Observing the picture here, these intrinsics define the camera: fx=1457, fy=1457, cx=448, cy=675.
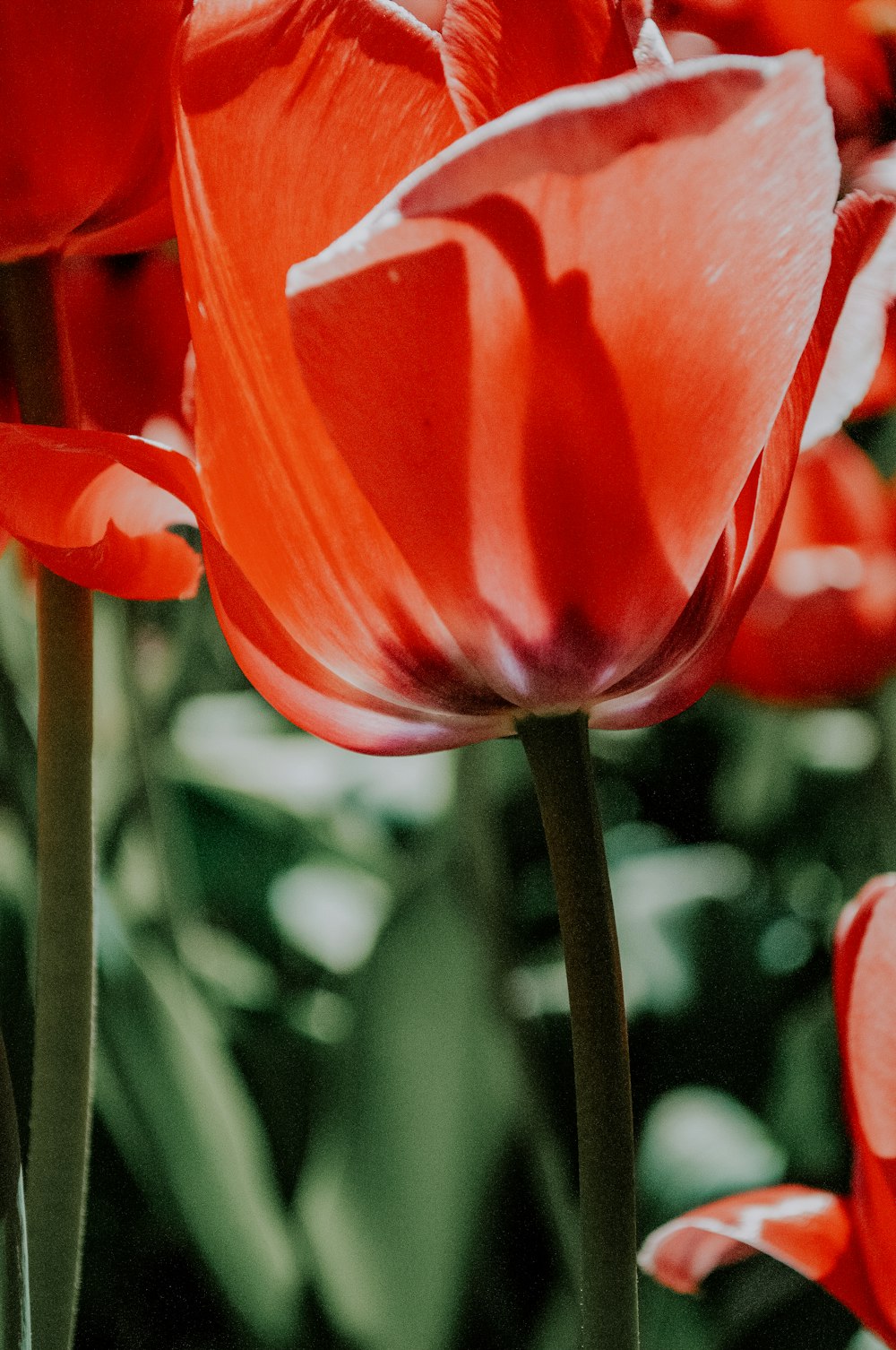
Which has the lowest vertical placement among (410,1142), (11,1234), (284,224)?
(410,1142)

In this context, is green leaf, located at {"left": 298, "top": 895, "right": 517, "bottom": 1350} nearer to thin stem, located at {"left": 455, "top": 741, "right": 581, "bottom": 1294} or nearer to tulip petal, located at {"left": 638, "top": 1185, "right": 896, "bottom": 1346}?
thin stem, located at {"left": 455, "top": 741, "right": 581, "bottom": 1294}

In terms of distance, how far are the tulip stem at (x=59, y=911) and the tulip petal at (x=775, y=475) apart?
0.07 m

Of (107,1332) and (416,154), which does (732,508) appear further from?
(107,1332)

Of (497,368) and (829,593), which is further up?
(497,368)

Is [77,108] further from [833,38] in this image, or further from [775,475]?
[833,38]

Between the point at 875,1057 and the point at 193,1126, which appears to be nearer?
the point at 875,1057

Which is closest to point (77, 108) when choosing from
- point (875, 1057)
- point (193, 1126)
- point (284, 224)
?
point (284, 224)

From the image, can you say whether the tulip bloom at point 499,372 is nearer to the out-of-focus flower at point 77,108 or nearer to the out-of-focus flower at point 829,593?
the out-of-focus flower at point 77,108

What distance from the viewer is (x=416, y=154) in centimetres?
15

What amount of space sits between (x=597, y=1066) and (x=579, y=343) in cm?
7

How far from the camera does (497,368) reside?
14cm

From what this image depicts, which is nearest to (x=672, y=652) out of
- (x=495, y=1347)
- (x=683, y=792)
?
(x=495, y=1347)

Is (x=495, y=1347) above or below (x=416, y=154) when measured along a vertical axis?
below

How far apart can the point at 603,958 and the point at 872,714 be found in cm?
35
